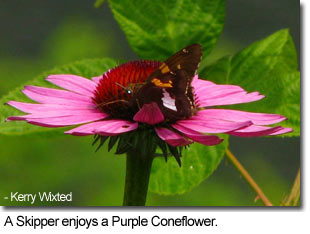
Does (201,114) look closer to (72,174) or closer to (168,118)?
(168,118)

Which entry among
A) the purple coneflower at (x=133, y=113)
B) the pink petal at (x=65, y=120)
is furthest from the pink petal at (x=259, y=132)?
the pink petal at (x=65, y=120)

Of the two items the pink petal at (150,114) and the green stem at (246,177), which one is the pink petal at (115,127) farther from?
the green stem at (246,177)

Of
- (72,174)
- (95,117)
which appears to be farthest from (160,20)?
(72,174)

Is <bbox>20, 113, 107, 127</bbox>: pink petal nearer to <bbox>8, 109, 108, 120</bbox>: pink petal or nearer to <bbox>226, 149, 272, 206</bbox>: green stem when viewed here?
<bbox>8, 109, 108, 120</bbox>: pink petal

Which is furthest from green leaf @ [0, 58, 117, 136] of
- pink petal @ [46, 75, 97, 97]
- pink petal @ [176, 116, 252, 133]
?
pink petal @ [176, 116, 252, 133]

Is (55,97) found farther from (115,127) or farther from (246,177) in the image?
(246,177)
